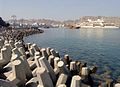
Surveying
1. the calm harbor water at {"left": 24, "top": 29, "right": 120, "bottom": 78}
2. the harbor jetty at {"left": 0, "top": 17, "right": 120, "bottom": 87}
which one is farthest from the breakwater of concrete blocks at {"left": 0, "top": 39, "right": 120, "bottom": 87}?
the calm harbor water at {"left": 24, "top": 29, "right": 120, "bottom": 78}

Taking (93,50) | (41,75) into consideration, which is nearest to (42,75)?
(41,75)

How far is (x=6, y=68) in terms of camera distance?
10156mm

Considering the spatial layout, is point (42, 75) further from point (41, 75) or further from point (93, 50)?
point (93, 50)

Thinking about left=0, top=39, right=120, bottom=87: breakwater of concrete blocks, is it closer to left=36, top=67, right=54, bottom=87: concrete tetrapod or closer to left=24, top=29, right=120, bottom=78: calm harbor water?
left=36, top=67, right=54, bottom=87: concrete tetrapod

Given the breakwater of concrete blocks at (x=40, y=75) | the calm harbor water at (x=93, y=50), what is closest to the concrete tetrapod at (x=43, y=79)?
the breakwater of concrete blocks at (x=40, y=75)

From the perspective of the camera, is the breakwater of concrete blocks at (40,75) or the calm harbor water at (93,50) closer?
the breakwater of concrete blocks at (40,75)

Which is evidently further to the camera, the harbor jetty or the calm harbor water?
the calm harbor water

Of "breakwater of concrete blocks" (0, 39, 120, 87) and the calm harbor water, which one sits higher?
"breakwater of concrete blocks" (0, 39, 120, 87)

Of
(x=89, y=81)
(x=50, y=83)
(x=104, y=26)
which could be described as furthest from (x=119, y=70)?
(x=104, y=26)

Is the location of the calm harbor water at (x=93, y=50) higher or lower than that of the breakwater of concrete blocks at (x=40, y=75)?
lower

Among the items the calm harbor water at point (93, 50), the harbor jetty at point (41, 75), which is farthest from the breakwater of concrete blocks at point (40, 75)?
the calm harbor water at point (93, 50)

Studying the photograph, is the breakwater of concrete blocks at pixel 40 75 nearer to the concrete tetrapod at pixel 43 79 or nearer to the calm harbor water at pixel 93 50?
the concrete tetrapod at pixel 43 79

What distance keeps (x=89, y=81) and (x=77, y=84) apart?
10.6 ft

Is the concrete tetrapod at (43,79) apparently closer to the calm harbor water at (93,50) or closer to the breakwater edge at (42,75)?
the breakwater edge at (42,75)
